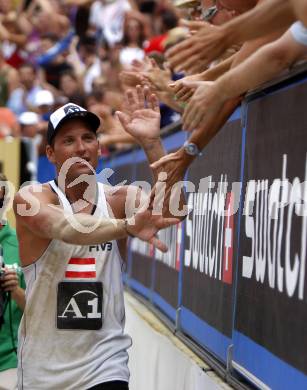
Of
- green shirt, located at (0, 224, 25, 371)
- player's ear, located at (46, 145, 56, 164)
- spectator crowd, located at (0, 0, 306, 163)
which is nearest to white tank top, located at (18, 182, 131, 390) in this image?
player's ear, located at (46, 145, 56, 164)

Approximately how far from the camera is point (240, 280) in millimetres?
4977

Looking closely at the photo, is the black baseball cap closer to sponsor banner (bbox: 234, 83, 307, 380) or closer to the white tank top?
the white tank top

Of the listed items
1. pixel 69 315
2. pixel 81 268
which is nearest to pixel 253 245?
pixel 81 268

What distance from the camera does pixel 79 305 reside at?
493 cm

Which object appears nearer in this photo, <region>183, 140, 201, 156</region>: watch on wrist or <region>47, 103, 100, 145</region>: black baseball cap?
<region>183, 140, 201, 156</region>: watch on wrist

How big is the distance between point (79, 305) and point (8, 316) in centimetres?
169

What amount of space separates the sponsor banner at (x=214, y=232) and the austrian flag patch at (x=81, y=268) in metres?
0.79

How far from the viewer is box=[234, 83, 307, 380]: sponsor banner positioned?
389 centimetres

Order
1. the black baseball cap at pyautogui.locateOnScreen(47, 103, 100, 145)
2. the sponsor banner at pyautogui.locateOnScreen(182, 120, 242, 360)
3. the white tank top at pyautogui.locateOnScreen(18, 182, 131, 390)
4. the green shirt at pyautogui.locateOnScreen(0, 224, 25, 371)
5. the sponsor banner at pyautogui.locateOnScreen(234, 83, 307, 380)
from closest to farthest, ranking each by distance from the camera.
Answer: the sponsor banner at pyautogui.locateOnScreen(234, 83, 307, 380) < the white tank top at pyautogui.locateOnScreen(18, 182, 131, 390) < the black baseball cap at pyautogui.locateOnScreen(47, 103, 100, 145) < the sponsor banner at pyautogui.locateOnScreen(182, 120, 242, 360) < the green shirt at pyautogui.locateOnScreen(0, 224, 25, 371)

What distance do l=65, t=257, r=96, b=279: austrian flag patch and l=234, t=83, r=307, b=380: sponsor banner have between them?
782 millimetres

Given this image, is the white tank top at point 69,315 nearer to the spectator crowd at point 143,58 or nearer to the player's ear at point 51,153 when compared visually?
the player's ear at point 51,153

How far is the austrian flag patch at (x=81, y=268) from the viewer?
494cm

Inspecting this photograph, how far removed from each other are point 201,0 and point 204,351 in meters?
2.35

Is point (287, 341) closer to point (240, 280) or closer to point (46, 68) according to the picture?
point (240, 280)
